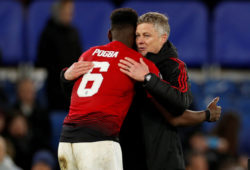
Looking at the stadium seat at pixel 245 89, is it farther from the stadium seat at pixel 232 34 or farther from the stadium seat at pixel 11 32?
the stadium seat at pixel 11 32

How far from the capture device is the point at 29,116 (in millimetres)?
8906

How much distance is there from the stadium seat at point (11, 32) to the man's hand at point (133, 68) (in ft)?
20.8

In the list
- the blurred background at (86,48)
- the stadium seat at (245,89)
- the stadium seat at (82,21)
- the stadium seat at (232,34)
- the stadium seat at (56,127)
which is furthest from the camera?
the stadium seat at (82,21)

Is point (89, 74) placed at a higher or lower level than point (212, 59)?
higher

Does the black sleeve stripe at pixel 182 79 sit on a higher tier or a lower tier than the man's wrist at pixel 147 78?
lower

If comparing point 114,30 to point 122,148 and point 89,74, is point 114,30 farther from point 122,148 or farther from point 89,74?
point 122,148

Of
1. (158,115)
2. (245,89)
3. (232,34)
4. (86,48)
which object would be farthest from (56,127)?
(158,115)

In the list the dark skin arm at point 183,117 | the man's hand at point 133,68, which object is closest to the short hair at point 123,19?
the man's hand at point 133,68

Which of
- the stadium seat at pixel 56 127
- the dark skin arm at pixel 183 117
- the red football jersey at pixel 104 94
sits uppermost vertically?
the red football jersey at pixel 104 94

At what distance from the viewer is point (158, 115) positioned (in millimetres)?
4691

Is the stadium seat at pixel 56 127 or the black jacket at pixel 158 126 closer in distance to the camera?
the black jacket at pixel 158 126

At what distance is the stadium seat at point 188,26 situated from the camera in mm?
10500

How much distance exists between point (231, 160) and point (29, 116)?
2.91m

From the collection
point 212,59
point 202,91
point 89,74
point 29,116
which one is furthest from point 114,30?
point 212,59
